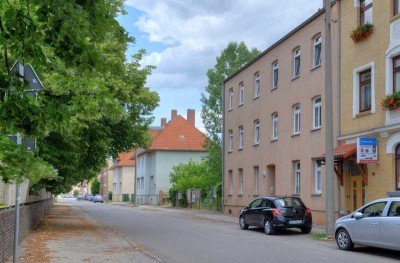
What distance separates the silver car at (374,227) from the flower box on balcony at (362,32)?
8743mm

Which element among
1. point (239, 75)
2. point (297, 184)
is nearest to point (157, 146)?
point (239, 75)

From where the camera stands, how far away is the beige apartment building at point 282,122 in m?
24.3

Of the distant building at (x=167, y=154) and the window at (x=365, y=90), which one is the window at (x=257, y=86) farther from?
the distant building at (x=167, y=154)

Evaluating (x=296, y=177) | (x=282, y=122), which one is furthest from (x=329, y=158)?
(x=282, y=122)

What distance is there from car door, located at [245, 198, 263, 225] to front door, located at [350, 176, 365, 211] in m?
3.76

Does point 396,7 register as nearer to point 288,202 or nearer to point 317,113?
point 317,113

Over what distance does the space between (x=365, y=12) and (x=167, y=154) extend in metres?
50.2

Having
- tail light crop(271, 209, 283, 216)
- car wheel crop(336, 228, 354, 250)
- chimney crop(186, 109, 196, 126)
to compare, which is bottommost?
car wheel crop(336, 228, 354, 250)

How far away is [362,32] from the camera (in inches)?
800

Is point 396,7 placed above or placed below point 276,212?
above

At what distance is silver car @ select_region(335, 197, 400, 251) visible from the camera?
12.5 meters

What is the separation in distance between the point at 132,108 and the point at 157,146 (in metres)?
46.3

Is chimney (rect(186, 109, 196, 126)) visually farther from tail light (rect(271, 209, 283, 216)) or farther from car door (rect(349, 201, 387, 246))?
car door (rect(349, 201, 387, 246))

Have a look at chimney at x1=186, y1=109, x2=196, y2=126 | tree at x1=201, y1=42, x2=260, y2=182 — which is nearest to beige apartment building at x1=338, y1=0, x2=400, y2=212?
tree at x1=201, y1=42, x2=260, y2=182
